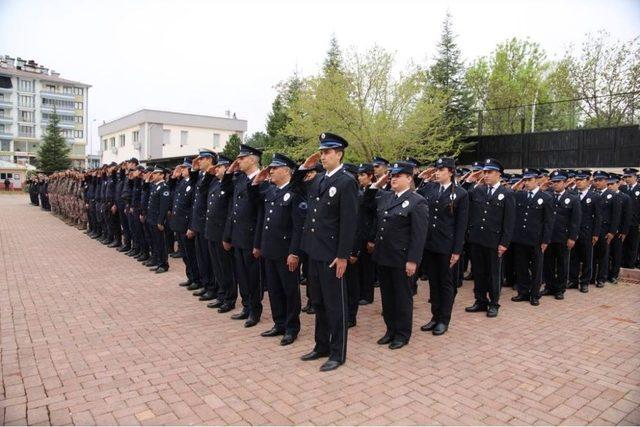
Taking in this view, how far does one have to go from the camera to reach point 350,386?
409 centimetres

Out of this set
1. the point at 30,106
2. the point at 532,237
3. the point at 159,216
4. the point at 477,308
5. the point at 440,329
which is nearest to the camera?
the point at 440,329

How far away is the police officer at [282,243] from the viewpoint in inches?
208

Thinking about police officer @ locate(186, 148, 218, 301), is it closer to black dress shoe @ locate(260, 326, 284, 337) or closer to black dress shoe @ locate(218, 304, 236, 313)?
black dress shoe @ locate(218, 304, 236, 313)

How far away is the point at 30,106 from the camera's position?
261 ft

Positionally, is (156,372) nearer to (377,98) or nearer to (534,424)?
(534,424)

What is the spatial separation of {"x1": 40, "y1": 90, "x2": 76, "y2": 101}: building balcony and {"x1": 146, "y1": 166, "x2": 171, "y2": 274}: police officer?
3369 inches

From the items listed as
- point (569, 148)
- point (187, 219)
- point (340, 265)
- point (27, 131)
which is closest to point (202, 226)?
point (187, 219)

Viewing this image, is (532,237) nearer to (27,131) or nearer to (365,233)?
(365,233)

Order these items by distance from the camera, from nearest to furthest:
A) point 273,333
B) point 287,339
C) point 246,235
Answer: point 287,339, point 273,333, point 246,235

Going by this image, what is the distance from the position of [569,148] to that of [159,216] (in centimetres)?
1537

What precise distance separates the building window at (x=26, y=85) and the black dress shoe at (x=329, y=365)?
9093cm

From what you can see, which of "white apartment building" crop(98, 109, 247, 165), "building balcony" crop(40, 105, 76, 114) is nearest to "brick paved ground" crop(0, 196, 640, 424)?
"white apartment building" crop(98, 109, 247, 165)

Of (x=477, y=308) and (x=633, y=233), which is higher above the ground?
(x=633, y=233)

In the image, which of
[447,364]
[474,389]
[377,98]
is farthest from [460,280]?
[377,98]
